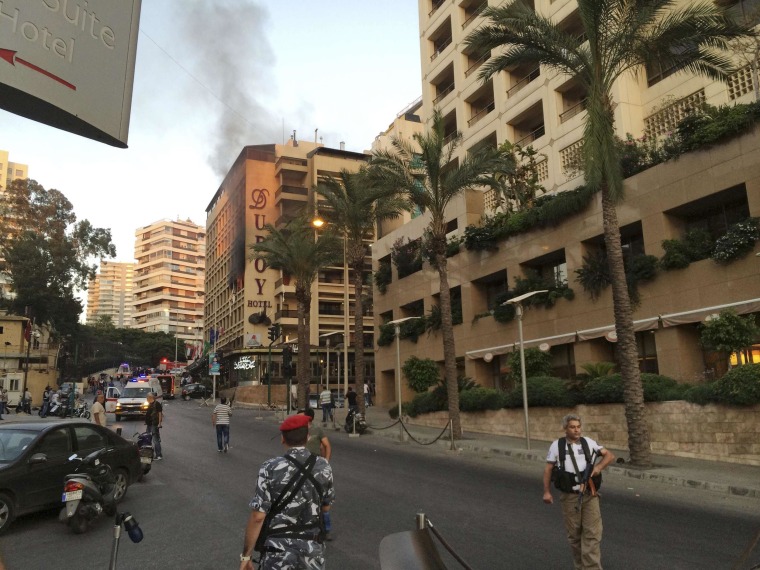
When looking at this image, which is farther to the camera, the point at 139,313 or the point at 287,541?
the point at 139,313

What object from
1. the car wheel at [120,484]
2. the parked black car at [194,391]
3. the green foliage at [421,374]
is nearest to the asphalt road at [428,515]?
the car wheel at [120,484]

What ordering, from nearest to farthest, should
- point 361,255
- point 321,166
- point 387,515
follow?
point 387,515 → point 361,255 → point 321,166

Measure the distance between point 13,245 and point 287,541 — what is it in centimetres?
5918

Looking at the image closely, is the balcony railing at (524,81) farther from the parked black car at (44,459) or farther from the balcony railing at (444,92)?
the parked black car at (44,459)

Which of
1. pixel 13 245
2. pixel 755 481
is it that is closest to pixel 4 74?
pixel 755 481

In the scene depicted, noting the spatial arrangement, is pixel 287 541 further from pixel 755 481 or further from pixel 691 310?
pixel 691 310

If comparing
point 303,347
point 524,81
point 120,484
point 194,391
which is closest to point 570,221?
point 524,81

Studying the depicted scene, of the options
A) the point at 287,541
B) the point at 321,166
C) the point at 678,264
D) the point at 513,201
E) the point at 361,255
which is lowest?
the point at 287,541

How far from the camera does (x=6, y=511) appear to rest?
774 centimetres

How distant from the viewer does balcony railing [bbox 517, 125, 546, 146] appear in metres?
29.8

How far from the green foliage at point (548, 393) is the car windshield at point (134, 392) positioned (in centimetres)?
2069

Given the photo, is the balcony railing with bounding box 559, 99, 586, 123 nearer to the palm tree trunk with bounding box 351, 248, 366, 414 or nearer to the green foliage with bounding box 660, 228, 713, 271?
the green foliage with bounding box 660, 228, 713, 271

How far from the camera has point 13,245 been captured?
172 ft

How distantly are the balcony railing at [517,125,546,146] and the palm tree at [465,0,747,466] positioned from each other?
45.0 ft
